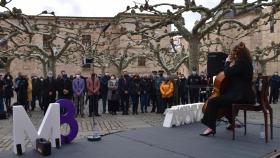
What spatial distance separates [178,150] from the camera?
330 inches

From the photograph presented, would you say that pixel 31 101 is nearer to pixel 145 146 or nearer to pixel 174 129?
pixel 174 129

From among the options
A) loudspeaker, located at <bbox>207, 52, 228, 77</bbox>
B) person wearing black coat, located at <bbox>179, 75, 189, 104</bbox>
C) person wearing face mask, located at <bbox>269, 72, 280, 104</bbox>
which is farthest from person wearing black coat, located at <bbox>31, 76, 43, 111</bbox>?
person wearing face mask, located at <bbox>269, 72, 280, 104</bbox>

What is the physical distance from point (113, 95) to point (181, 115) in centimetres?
775

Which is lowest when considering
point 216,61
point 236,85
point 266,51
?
point 236,85

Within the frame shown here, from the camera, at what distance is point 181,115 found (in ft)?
40.0

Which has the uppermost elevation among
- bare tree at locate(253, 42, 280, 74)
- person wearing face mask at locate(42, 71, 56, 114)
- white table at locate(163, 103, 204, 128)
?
bare tree at locate(253, 42, 280, 74)

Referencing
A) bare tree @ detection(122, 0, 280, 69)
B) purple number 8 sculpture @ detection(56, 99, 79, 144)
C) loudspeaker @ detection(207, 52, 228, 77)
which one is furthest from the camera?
bare tree @ detection(122, 0, 280, 69)

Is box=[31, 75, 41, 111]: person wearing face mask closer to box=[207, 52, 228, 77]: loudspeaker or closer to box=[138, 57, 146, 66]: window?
box=[207, 52, 228, 77]: loudspeaker

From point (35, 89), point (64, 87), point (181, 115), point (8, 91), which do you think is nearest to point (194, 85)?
point (64, 87)

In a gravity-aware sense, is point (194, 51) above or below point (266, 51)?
below

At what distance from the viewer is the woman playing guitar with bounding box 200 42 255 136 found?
31.3ft

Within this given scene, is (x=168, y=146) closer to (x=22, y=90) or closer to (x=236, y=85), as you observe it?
(x=236, y=85)

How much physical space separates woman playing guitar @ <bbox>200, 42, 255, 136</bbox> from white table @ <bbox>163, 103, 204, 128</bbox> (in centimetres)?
199

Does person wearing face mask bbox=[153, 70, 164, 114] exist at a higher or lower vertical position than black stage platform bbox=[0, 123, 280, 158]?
higher
